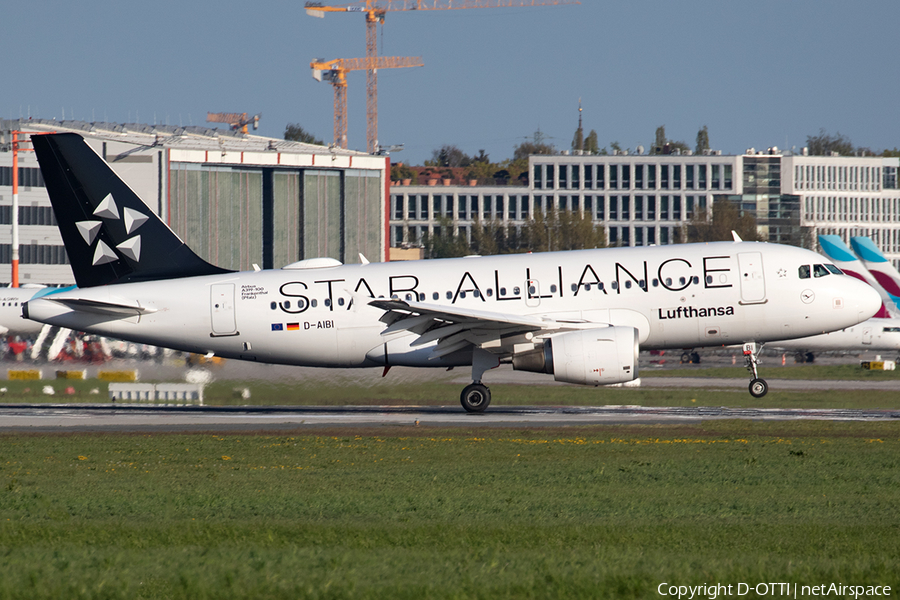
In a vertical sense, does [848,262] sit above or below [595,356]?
above

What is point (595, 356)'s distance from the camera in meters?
30.3

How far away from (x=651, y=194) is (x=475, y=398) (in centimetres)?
14139

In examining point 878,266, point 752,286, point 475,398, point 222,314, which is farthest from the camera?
point 878,266

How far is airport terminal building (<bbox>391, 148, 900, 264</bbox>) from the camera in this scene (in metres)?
168

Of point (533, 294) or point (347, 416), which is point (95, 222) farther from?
point (533, 294)

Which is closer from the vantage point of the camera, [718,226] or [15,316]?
[15,316]

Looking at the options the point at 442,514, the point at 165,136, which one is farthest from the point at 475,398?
the point at 165,136

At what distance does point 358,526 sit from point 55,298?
855 inches

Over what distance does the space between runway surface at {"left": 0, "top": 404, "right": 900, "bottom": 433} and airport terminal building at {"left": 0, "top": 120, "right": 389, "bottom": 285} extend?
75562mm

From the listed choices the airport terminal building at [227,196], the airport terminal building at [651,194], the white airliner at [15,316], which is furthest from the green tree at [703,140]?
the white airliner at [15,316]

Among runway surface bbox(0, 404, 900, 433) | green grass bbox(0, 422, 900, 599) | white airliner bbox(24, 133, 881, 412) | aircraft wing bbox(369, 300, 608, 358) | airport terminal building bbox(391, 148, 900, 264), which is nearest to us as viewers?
green grass bbox(0, 422, 900, 599)
